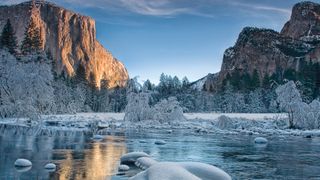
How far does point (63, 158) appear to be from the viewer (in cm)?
2167

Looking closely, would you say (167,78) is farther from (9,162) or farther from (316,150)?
(9,162)

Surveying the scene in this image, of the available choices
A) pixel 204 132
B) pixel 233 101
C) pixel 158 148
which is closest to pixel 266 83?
pixel 233 101

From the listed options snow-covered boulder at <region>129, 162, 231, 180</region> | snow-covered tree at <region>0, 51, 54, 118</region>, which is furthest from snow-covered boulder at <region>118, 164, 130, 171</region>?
snow-covered tree at <region>0, 51, 54, 118</region>

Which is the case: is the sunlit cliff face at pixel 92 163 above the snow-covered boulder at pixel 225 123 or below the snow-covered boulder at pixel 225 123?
below

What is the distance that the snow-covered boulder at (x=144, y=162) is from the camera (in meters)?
18.5

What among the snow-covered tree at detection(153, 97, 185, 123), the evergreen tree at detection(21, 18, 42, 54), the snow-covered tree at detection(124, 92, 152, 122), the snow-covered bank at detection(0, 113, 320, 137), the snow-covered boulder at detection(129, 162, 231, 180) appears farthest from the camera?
the evergreen tree at detection(21, 18, 42, 54)

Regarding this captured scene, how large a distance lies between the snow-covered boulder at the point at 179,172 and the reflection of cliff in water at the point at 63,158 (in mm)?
4093

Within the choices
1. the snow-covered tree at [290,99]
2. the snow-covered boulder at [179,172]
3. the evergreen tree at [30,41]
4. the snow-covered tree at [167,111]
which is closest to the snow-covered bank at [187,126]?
the snow-covered tree at [167,111]

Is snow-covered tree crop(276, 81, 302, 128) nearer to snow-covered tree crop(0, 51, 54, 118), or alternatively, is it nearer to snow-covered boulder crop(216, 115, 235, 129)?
snow-covered boulder crop(216, 115, 235, 129)

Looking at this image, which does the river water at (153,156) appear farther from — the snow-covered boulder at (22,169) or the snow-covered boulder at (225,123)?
the snow-covered boulder at (225,123)

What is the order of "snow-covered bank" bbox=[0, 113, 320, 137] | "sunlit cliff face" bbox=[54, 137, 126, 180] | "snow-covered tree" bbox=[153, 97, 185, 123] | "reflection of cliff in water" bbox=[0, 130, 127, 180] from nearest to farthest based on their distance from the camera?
1. "reflection of cliff in water" bbox=[0, 130, 127, 180]
2. "sunlit cliff face" bbox=[54, 137, 126, 180]
3. "snow-covered bank" bbox=[0, 113, 320, 137]
4. "snow-covered tree" bbox=[153, 97, 185, 123]

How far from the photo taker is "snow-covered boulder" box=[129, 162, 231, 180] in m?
12.2

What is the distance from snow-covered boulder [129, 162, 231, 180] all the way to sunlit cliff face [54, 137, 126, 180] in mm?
3970

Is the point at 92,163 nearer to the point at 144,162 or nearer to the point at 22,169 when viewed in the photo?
the point at 144,162
